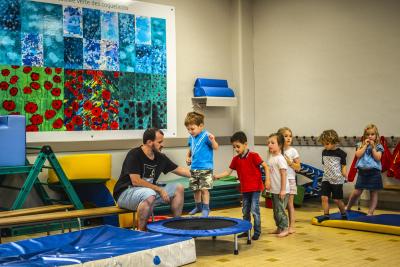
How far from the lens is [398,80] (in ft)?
26.3

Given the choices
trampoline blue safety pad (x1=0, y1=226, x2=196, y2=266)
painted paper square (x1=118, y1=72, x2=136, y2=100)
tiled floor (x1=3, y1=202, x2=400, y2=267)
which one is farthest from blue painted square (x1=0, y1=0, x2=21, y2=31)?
trampoline blue safety pad (x1=0, y1=226, x2=196, y2=266)

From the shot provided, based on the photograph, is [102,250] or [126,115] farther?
[126,115]

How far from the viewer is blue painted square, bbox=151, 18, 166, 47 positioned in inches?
345

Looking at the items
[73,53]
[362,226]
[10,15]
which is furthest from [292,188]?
[10,15]

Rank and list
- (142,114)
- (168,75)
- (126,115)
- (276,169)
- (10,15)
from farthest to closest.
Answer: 1. (168,75)
2. (142,114)
3. (126,115)
4. (10,15)
5. (276,169)

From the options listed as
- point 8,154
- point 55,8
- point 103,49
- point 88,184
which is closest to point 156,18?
point 103,49

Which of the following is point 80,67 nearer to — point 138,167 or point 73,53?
point 73,53

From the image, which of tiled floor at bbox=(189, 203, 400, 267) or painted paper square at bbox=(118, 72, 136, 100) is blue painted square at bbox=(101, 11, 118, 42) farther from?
tiled floor at bbox=(189, 203, 400, 267)

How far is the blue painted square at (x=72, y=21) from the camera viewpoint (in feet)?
25.4

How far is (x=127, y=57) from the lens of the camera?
842 cm

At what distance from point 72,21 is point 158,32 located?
1.59m

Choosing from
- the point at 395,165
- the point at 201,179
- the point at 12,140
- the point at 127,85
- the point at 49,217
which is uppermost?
the point at 127,85

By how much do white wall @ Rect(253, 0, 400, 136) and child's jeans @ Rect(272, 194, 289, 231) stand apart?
9.25 ft

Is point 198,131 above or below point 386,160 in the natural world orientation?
above
